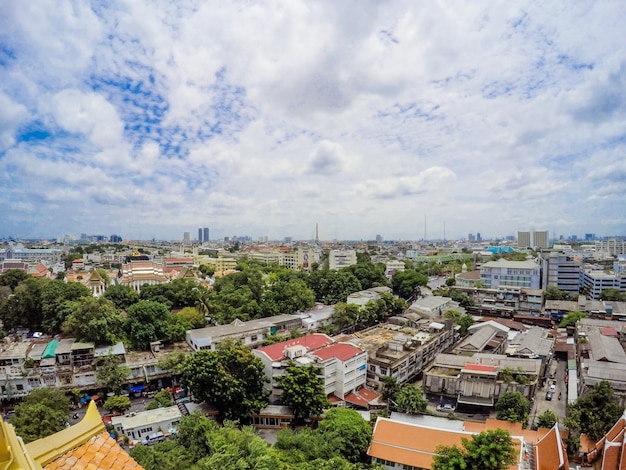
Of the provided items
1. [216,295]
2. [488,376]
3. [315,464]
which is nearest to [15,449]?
[315,464]

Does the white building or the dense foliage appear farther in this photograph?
the white building

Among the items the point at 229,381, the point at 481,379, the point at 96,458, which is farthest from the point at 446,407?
the point at 96,458

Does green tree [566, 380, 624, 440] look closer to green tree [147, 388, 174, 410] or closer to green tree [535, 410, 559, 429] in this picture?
green tree [535, 410, 559, 429]

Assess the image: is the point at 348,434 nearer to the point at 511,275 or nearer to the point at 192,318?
the point at 192,318

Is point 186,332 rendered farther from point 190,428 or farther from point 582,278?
point 582,278

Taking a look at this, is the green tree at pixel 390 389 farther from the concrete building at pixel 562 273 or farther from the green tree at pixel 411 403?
the concrete building at pixel 562 273

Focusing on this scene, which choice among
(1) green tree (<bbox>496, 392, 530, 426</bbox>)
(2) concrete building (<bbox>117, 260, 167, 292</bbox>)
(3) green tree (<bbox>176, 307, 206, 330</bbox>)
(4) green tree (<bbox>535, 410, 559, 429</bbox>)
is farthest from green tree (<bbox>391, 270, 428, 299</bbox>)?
(2) concrete building (<bbox>117, 260, 167, 292</bbox>)
